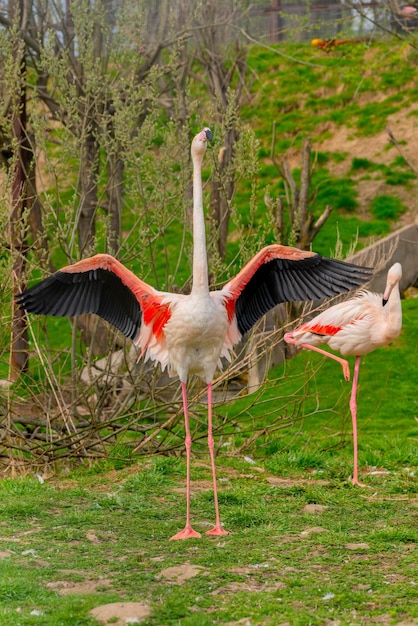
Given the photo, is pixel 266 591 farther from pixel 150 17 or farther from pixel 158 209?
pixel 150 17

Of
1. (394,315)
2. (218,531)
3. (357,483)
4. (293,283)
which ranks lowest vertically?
(357,483)

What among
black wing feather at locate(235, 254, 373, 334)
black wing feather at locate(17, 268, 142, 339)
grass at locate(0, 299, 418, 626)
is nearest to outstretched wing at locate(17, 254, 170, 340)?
black wing feather at locate(17, 268, 142, 339)

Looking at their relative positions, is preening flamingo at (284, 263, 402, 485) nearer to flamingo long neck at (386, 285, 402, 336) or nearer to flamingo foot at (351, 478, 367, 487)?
flamingo long neck at (386, 285, 402, 336)

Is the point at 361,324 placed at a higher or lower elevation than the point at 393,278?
lower

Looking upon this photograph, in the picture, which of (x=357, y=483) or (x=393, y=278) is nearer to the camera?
(x=357, y=483)

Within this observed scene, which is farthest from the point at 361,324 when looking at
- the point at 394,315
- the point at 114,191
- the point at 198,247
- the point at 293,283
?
the point at 114,191

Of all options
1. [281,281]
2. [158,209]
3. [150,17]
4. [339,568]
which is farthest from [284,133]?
[339,568]

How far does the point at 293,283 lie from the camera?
6.89 meters

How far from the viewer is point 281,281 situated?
6934 millimetres

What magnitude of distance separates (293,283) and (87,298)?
1.48 metres

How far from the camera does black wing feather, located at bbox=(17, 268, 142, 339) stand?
21.8ft

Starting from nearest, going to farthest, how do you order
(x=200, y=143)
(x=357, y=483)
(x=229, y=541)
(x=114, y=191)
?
(x=229, y=541)
(x=200, y=143)
(x=357, y=483)
(x=114, y=191)

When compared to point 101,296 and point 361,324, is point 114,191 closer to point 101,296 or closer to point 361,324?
point 361,324

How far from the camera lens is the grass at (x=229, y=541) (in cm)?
463
